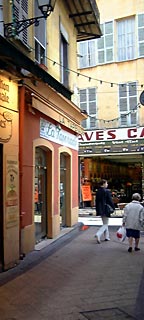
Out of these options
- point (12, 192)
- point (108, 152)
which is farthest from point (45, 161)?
point (108, 152)

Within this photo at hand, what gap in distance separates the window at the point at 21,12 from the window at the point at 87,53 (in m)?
13.7

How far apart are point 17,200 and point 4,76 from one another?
2429 mm

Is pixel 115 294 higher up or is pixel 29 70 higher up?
pixel 29 70

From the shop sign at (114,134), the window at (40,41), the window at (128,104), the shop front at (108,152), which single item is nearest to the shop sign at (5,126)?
the window at (40,41)

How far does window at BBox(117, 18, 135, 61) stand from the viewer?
21.5 metres

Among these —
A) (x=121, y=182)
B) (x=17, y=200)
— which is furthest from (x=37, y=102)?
(x=121, y=182)

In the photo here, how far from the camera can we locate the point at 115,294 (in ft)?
19.3

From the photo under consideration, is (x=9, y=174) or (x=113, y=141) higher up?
(x=113, y=141)

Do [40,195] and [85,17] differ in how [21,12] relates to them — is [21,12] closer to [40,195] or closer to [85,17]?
[40,195]

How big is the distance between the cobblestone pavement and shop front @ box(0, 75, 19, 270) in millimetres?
566

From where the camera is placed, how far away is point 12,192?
7766 mm

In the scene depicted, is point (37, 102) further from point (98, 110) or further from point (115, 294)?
point (98, 110)

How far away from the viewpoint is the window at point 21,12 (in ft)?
27.2

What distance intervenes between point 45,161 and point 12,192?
338 cm
